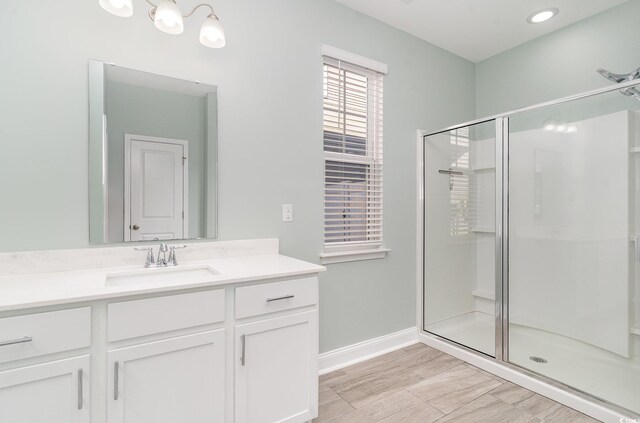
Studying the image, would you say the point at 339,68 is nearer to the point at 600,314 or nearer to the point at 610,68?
A: the point at 610,68

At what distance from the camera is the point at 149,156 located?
1.76 meters

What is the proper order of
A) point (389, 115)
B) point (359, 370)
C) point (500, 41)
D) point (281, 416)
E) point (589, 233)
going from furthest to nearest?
point (500, 41)
point (389, 115)
point (359, 370)
point (589, 233)
point (281, 416)

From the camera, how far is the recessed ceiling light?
8.18 feet

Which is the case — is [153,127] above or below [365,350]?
above

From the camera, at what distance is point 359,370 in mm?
2363

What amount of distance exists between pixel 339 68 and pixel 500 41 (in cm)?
166

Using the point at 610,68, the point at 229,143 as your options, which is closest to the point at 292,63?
the point at 229,143

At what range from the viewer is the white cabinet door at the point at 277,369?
1.47 metres

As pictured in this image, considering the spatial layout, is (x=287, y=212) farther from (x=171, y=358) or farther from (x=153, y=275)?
(x=171, y=358)

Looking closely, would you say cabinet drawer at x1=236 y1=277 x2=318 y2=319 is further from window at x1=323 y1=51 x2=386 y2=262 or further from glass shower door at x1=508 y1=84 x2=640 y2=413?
glass shower door at x1=508 y1=84 x2=640 y2=413

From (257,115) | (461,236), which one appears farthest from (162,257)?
(461,236)

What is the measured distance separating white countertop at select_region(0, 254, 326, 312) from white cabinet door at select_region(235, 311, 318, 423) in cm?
23

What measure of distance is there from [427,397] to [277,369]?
3.48ft

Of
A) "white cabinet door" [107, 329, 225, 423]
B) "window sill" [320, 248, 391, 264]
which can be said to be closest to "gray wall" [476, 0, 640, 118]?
"window sill" [320, 248, 391, 264]
